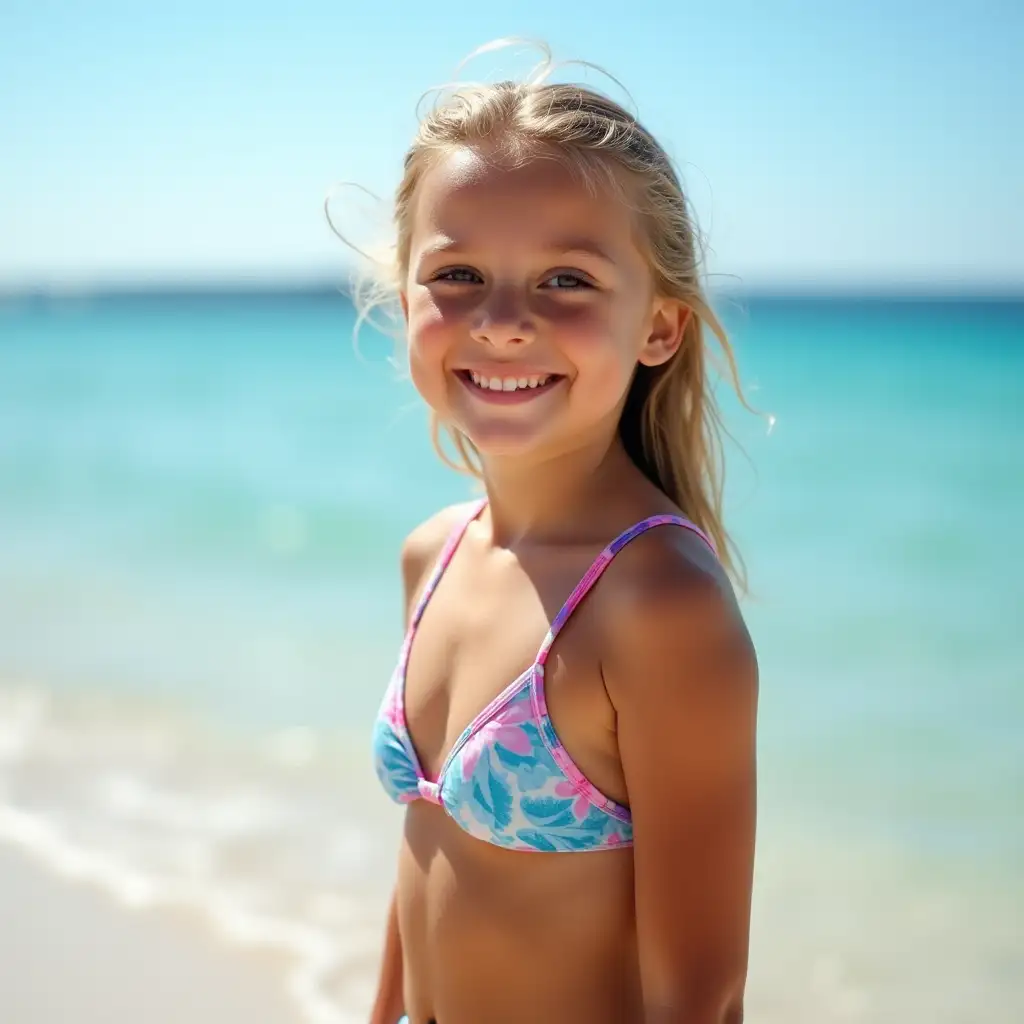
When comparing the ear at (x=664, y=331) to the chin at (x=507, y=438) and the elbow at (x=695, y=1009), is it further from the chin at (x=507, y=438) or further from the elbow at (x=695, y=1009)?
the elbow at (x=695, y=1009)

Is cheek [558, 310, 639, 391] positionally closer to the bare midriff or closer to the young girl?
the young girl

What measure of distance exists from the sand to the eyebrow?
2.40 metres

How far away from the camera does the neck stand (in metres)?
1.82

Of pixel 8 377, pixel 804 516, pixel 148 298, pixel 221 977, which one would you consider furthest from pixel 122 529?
pixel 148 298

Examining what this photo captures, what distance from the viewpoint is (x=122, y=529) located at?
10.0 meters

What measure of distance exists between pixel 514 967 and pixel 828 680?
4528 millimetres

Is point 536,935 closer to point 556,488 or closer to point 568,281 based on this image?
point 556,488

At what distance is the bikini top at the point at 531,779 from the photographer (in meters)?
1.60

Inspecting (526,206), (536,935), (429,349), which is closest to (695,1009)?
(536,935)

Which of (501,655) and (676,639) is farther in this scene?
(501,655)

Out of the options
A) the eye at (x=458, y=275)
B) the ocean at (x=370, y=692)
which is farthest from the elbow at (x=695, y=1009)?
the ocean at (x=370, y=692)

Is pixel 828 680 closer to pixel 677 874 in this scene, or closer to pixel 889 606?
pixel 889 606

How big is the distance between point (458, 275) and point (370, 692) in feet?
13.8

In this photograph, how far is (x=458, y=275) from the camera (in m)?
1.75
